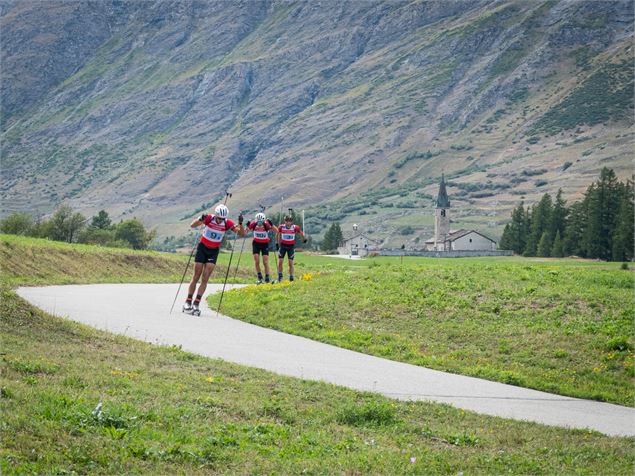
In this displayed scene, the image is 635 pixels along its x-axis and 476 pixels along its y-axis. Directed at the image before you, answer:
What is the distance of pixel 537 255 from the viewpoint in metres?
114

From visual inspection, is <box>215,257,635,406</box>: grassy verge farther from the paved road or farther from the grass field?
the grass field

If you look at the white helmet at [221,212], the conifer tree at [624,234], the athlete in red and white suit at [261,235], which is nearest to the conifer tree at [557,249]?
the conifer tree at [624,234]

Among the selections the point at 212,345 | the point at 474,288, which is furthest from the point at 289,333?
the point at 474,288

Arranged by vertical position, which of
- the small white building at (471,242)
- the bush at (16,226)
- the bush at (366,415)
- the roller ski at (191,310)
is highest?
the small white building at (471,242)

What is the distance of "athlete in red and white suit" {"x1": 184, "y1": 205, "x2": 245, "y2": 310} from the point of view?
2238 centimetres

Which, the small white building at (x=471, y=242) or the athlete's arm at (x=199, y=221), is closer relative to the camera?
the athlete's arm at (x=199, y=221)

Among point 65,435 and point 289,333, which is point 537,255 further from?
point 65,435

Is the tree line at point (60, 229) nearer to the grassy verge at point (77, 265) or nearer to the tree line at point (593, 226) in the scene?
the grassy verge at point (77, 265)

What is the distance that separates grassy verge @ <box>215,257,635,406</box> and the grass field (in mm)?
4335

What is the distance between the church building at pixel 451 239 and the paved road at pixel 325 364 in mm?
143861

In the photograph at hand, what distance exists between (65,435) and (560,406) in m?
8.06

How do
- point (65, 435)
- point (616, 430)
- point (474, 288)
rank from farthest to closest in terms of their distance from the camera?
point (474, 288)
point (616, 430)
point (65, 435)

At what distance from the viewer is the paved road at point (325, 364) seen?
1351cm

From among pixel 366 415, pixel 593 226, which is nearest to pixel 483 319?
pixel 366 415
